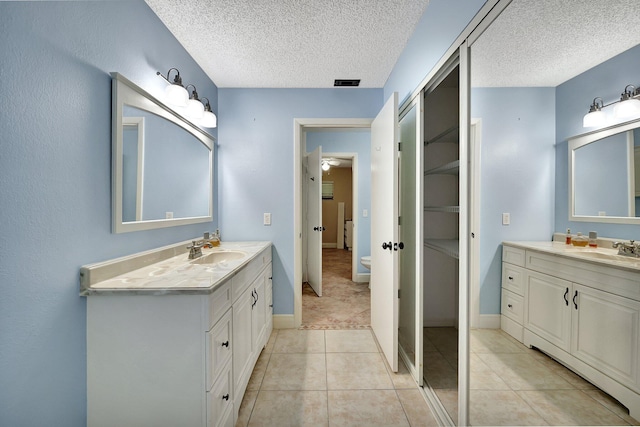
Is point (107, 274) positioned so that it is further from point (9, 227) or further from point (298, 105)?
point (298, 105)

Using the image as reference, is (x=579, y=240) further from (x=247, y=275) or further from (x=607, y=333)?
(x=247, y=275)

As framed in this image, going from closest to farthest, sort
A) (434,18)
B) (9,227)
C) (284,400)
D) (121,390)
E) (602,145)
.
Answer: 1. (602,145)
2. (9,227)
3. (121,390)
4. (434,18)
5. (284,400)

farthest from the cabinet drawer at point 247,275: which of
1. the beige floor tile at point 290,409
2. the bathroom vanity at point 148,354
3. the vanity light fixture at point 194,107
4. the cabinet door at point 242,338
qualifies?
the vanity light fixture at point 194,107

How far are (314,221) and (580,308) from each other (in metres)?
3.13

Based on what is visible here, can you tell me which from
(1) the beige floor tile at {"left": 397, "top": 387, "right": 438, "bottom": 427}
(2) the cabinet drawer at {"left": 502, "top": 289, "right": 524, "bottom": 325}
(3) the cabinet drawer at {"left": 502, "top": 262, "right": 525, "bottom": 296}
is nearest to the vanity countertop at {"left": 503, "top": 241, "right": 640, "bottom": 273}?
(3) the cabinet drawer at {"left": 502, "top": 262, "right": 525, "bottom": 296}

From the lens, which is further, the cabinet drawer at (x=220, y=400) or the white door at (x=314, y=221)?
the white door at (x=314, y=221)

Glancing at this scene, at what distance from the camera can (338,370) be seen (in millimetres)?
1928

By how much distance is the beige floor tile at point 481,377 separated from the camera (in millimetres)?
1006

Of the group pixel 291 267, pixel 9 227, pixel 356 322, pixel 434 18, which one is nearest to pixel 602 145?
pixel 434 18

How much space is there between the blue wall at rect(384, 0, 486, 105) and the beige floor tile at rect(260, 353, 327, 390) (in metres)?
2.13

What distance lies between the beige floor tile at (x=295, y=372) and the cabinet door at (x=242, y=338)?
214 mm

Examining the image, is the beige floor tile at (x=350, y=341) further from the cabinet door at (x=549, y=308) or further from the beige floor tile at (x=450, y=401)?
the cabinet door at (x=549, y=308)

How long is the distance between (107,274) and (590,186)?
1807 millimetres

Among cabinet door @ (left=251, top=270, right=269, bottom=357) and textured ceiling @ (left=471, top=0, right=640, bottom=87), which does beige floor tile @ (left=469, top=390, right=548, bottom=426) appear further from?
cabinet door @ (left=251, top=270, right=269, bottom=357)
